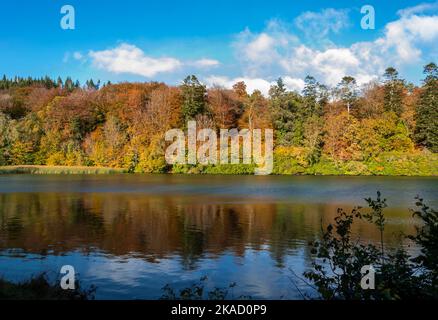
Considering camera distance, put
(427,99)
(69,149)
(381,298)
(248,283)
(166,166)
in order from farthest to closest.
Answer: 1. (69,149)
2. (166,166)
3. (427,99)
4. (248,283)
5. (381,298)

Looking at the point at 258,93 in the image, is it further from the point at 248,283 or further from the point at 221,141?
the point at 248,283

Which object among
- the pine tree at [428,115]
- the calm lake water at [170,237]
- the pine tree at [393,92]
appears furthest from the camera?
the pine tree at [393,92]

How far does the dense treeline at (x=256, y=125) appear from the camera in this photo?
6394cm

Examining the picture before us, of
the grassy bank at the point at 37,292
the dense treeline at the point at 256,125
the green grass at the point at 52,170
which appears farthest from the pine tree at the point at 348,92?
the grassy bank at the point at 37,292

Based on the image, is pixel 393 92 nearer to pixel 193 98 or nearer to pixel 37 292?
pixel 193 98

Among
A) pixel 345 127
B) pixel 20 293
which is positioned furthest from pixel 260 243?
pixel 345 127
